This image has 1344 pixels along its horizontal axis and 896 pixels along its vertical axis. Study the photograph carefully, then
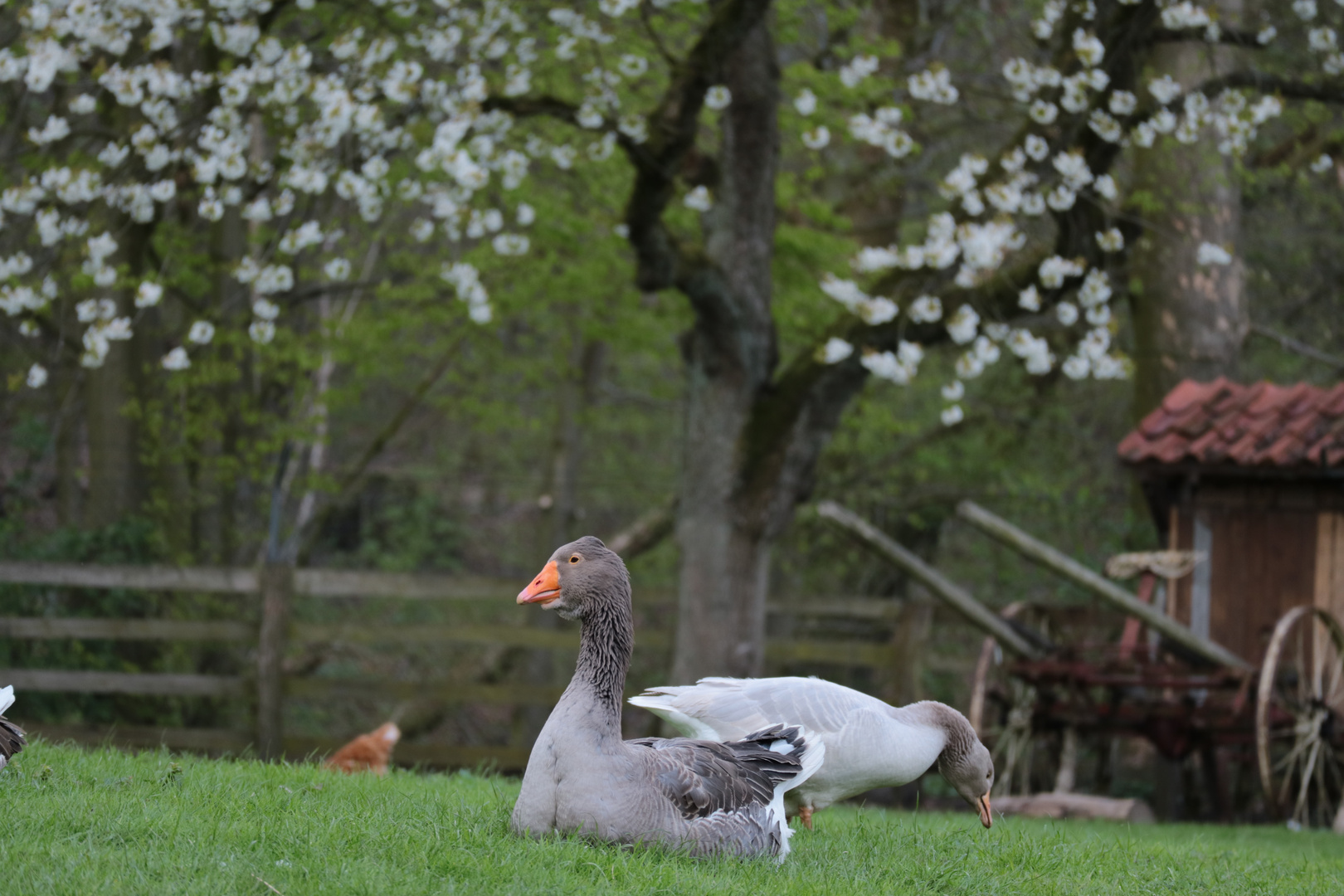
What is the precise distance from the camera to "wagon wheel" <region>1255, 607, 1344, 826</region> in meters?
11.3

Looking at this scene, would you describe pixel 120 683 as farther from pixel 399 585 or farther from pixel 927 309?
pixel 927 309

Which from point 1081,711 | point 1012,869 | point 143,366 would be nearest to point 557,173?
point 143,366

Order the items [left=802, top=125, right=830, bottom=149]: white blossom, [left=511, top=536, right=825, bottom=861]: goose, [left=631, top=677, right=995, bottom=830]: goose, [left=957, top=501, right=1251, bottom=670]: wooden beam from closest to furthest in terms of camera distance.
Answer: [left=511, top=536, right=825, bottom=861]: goose < [left=631, top=677, right=995, bottom=830]: goose < [left=957, top=501, right=1251, bottom=670]: wooden beam < [left=802, top=125, right=830, bottom=149]: white blossom

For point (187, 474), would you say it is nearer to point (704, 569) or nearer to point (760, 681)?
point (704, 569)

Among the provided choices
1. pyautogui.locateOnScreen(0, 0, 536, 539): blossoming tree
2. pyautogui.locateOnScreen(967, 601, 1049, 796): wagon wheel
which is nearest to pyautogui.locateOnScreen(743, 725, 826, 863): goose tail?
pyautogui.locateOnScreen(0, 0, 536, 539): blossoming tree

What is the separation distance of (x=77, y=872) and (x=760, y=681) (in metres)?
3.33

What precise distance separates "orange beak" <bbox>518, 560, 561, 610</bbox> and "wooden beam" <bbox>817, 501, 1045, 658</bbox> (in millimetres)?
7518

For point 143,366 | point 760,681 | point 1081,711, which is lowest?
point 1081,711

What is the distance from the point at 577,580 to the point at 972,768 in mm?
2528

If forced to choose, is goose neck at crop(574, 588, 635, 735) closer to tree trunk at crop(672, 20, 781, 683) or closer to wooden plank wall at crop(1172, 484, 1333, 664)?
tree trunk at crop(672, 20, 781, 683)

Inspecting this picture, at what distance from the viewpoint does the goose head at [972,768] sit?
6.52 m

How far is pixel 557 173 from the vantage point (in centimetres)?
1573

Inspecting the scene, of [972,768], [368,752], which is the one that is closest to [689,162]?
[368,752]

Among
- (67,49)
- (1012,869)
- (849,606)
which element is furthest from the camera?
(849,606)
